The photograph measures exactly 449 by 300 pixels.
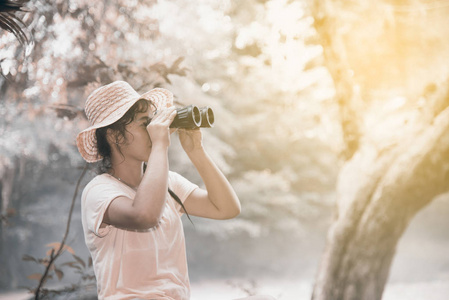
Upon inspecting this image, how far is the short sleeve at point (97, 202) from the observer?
929mm

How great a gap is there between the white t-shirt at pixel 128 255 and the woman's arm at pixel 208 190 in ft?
0.60

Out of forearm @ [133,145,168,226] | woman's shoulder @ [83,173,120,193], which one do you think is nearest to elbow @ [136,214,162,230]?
forearm @ [133,145,168,226]

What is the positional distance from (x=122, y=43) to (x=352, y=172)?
5.42 feet

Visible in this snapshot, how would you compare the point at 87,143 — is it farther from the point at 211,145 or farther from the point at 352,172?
the point at 211,145

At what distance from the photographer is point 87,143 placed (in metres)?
1.15

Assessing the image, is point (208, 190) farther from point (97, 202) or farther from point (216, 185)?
point (97, 202)

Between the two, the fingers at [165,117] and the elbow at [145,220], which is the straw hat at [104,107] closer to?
the fingers at [165,117]

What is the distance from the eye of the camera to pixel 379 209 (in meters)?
1.88

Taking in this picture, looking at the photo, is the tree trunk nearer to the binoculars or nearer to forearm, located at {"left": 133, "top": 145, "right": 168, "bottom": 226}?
the binoculars

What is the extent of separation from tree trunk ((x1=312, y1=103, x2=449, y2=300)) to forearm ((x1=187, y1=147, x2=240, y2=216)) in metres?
0.93

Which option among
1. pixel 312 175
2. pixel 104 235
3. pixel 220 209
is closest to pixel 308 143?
pixel 312 175

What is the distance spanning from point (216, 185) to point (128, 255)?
320 mm

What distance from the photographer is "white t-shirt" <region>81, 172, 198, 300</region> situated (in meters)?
0.95

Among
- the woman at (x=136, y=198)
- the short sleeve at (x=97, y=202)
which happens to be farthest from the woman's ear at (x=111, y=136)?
the short sleeve at (x=97, y=202)
